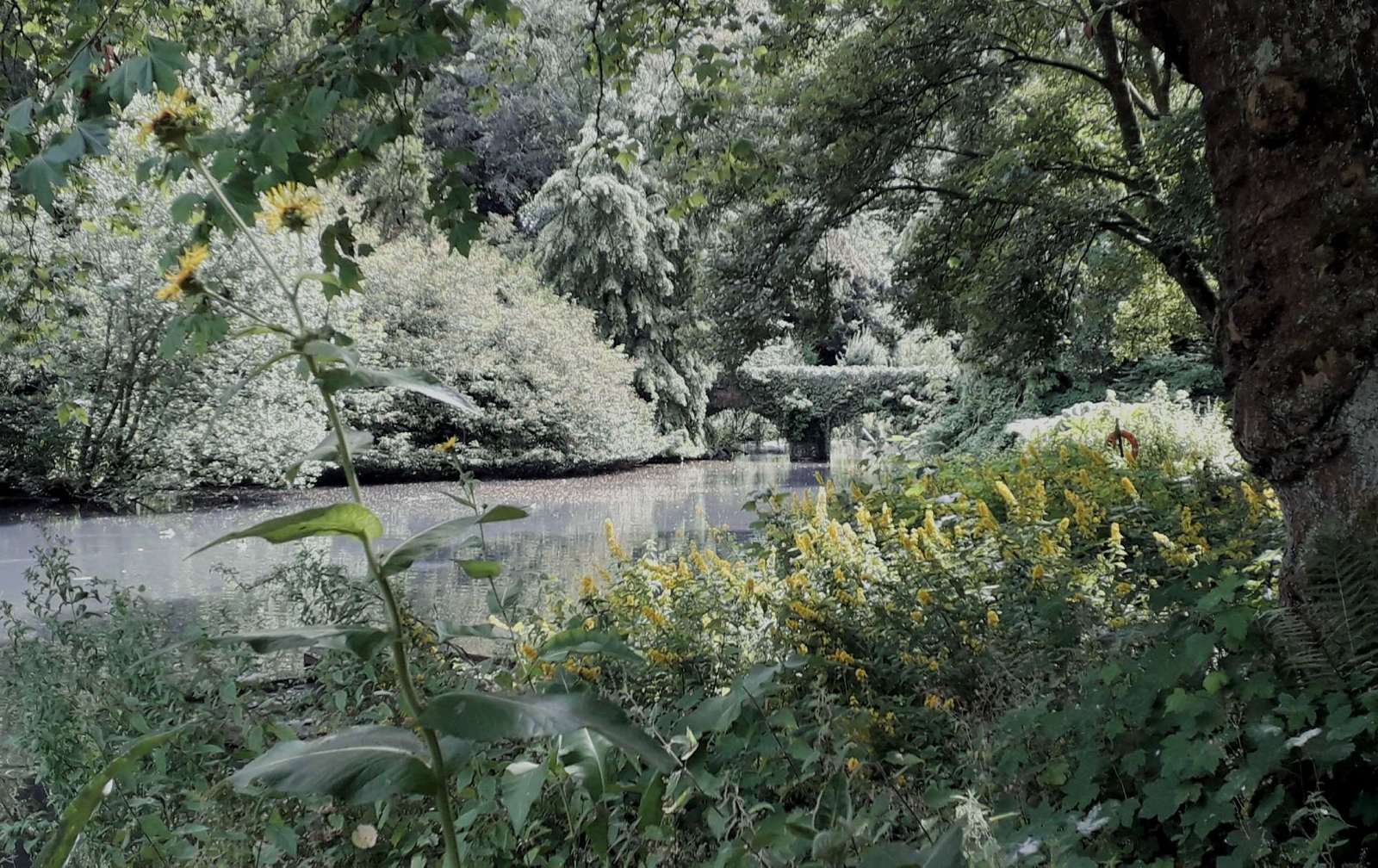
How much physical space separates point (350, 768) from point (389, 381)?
0.84ft

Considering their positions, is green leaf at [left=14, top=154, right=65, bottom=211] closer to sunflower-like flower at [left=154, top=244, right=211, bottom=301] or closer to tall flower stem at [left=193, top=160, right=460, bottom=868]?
sunflower-like flower at [left=154, top=244, right=211, bottom=301]

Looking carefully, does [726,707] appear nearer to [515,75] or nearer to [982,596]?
[982,596]

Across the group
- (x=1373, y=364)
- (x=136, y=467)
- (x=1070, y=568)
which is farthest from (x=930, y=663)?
(x=136, y=467)

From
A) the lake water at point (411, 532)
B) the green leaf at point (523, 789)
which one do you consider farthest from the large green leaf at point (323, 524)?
the lake water at point (411, 532)

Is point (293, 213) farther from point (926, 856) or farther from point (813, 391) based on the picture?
point (813, 391)

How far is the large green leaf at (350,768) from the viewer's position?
0.62m

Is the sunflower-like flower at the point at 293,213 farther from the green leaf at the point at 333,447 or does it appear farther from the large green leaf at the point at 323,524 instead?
the large green leaf at the point at 323,524

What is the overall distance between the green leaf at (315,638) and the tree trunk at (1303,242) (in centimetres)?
226

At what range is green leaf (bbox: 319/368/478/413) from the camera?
658 millimetres

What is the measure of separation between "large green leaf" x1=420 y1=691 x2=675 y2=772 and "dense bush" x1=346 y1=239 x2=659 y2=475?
1508cm

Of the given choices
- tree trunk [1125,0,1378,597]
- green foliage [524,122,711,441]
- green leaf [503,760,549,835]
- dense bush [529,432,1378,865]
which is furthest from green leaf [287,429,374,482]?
green foliage [524,122,711,441]

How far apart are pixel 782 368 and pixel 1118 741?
21122 millimetres

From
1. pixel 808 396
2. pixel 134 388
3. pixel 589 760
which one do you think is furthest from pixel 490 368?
pixel 589 760

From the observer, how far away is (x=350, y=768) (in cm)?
64
